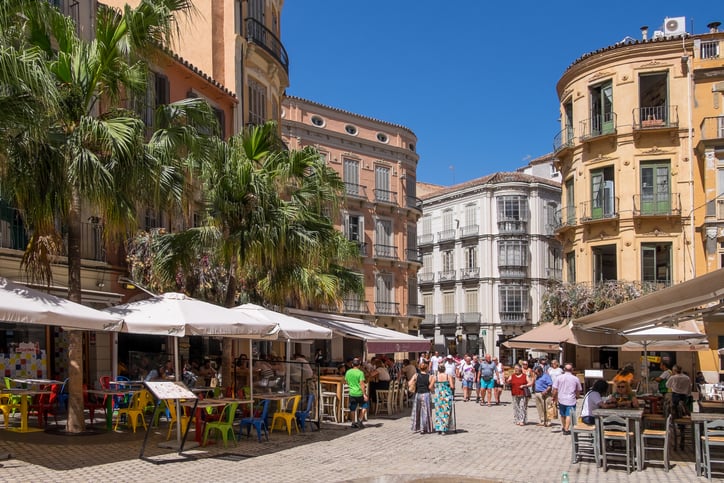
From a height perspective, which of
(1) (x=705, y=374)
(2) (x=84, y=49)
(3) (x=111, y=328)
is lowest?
(1) (x=705, y=374)

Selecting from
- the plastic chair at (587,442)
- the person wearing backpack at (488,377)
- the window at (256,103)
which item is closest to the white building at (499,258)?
the person wearing backpack at (488,377)

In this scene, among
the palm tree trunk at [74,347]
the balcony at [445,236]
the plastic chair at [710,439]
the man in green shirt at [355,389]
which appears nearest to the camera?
the plastic chair at [710,439]

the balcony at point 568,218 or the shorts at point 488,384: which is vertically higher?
the balcony at point 568,218

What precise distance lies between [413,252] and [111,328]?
39946mm

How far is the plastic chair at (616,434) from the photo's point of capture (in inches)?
484

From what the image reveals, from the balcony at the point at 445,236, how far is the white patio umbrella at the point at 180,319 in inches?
1903

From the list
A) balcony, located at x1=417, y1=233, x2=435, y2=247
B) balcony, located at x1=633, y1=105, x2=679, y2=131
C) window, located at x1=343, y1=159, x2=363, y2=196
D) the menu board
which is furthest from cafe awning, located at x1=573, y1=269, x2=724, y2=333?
balcony, located at x1=417, y1=233, x2=435, y2=247

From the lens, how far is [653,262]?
33.8 m

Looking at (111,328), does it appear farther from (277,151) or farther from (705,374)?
(705,374)

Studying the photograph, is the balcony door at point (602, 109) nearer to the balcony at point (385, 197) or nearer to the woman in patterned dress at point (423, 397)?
the balcony at point (385, 197)

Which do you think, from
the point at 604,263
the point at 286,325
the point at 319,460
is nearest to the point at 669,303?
the point at 319,460

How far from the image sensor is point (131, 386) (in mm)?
17484

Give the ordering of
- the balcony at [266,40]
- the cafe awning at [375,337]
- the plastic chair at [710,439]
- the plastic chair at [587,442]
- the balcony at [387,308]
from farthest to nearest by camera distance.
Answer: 1. the balcony at [387,308]
2. the balcony at [266,40]
3. the cafe awning at [375,337]
4. the plastic chair at [587,442]
5. the plastic chair at [710,439]

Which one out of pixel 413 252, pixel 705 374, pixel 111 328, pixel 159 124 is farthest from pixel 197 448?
pixel 413 252
